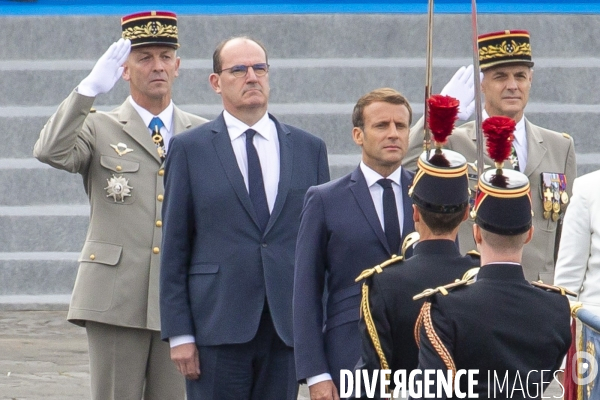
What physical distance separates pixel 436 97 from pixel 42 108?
591 cm

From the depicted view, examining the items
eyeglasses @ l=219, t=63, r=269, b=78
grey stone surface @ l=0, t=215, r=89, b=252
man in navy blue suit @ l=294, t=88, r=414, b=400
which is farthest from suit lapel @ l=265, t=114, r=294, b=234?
grey stone surface @ l=0, t=215, r=89, b=252

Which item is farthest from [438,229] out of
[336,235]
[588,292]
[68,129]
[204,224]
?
A: [68,129]

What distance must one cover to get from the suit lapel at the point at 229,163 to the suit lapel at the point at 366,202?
43 cm

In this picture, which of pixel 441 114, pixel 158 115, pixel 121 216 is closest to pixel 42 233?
pixel 158 115

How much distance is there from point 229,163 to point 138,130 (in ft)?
2.23

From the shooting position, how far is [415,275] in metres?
3.36

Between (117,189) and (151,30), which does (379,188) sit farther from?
(151,30)

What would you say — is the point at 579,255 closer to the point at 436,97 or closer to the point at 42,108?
the point at 436,97

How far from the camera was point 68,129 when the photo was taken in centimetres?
466

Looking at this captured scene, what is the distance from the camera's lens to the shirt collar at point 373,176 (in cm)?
405

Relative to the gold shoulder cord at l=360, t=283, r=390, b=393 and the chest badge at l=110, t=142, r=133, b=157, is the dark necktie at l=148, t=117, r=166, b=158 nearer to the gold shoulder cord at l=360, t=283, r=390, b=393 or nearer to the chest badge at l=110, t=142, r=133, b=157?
the chest badge at l=110, t=142, r=133, b=157

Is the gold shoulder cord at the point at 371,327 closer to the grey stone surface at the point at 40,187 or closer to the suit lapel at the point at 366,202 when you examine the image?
the suit lapel at the point at 366,202

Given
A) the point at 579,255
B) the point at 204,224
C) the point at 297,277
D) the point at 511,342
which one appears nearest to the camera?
the point at 511,342

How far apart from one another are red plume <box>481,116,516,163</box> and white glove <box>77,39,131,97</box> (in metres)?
2.06
